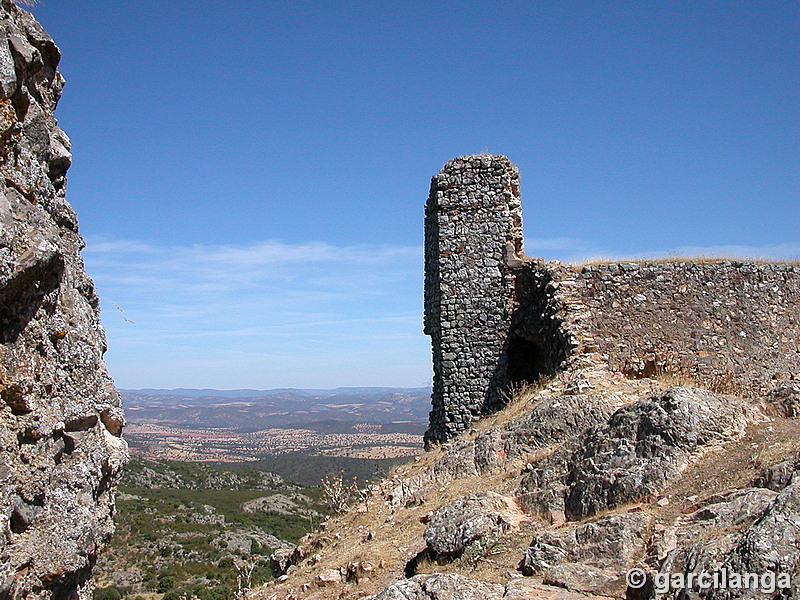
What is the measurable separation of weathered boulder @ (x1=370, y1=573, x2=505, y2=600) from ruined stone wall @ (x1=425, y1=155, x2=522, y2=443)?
8.74m

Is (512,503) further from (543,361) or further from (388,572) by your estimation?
(543,361)

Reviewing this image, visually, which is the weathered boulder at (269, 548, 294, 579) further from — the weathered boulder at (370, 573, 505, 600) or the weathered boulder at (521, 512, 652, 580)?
the weathered boulder at (521, 512, 652, 580)

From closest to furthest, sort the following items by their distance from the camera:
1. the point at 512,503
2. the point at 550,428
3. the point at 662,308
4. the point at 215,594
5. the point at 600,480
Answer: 1. the point at 600,480
2. the point at 512,503
3. the point at 550,428
4. the point at 662,308
5. the point at 215,594

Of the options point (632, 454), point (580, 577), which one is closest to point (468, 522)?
point (580, 577)

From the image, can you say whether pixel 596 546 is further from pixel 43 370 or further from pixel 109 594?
pixel 109 594

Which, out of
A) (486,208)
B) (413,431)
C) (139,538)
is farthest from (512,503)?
(413,431)

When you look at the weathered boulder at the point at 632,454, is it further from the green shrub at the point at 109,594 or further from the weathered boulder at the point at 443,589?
the green shrub at the point at 109,594

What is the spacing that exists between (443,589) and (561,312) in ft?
27.8

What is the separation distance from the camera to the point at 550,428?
9.49 metres

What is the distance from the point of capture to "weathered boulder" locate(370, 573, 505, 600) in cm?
518

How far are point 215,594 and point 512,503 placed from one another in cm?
1922

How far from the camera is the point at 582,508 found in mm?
Result: 6855

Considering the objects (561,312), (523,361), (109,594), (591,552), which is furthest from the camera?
(109,594)

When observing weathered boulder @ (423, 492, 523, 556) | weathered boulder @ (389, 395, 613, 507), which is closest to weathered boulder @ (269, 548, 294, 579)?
weathered boulder @ (389, 395, 613, 507)
